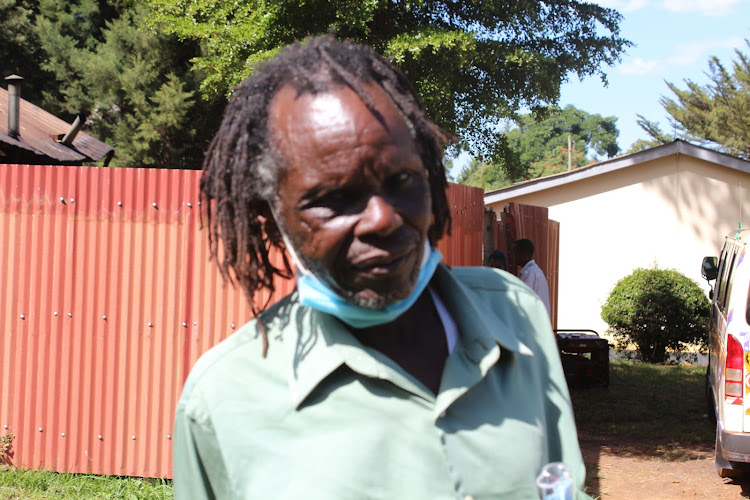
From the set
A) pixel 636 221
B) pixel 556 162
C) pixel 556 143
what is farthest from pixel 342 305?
pixel 556 143

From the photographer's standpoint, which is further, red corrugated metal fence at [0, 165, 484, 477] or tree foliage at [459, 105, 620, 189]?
tree foliage at [459, 105, 620, 189]

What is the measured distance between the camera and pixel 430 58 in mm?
10055

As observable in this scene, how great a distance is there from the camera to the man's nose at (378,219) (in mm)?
1446

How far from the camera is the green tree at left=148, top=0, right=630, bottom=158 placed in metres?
9.73

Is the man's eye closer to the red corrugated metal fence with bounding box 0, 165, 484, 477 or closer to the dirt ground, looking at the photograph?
the red corrugated metal fence with bounding box 0, 165, 484, 477

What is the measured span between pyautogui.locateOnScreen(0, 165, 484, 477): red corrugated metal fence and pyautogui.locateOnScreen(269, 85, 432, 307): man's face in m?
4.48

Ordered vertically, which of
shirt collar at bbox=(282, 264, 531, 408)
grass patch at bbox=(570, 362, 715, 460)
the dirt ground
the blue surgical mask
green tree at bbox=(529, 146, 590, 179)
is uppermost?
green tree at bbox=(529, 146, 590, 179)

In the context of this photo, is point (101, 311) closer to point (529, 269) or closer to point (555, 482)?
point (529, 269)

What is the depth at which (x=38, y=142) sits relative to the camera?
1272 cm

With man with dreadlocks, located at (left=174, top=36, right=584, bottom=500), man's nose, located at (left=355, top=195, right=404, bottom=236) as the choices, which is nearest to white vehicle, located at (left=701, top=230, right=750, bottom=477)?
man with dreadlocks, located at (left=174, top=36, right=584, bottom=500)

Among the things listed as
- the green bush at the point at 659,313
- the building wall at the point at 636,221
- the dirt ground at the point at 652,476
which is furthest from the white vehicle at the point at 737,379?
the building wall at the point at 636,221

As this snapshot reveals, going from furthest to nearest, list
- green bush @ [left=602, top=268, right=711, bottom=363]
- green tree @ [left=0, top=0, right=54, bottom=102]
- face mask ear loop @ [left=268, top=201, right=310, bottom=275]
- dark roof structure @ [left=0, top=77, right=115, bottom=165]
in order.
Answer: green tree @ [left=0, top=0, right=54, bottom=102] → green bush @ [left=602, top=268, right=711, bottom=363] → dark roof structure @ [left=0, top=77, right=115, bottom=165] → face mask ear loop @ [left=268, top=201, right=310, bottom=275]

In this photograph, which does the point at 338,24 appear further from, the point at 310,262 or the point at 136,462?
the point at 310,262

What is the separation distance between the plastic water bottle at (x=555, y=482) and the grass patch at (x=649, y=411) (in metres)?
7.34
